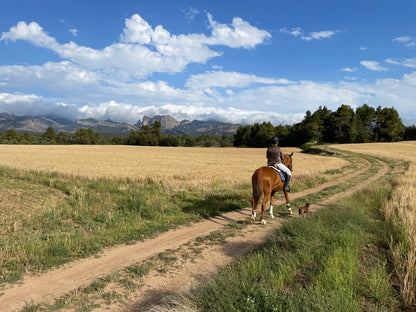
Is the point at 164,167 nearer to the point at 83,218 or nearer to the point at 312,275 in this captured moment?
the point at 83,218

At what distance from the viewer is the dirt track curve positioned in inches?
184

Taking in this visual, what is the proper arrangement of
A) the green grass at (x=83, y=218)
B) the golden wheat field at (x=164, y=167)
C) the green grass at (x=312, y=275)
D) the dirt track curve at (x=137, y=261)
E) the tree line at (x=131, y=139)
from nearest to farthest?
the green grass at (x=312, y=275)
the dirt track curve at (x=137, y=261)
the green grass at (x=83, y=218)
the golden wheat field at (x=164, y=167)
the tree line at (x=131, y=139)

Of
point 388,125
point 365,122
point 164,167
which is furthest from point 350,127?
point 164,167

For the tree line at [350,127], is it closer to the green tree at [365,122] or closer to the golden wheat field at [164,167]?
the green tree at [365,122]

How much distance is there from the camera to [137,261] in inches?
242

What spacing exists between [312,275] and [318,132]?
93.6 m

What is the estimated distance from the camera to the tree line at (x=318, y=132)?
87.4m

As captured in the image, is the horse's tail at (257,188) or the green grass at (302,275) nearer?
the green grass at (302,275)

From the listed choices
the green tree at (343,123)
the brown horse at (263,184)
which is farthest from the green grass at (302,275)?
the green tree at (343,123)

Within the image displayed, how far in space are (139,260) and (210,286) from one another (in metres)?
2.93

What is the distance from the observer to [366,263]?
502 cm

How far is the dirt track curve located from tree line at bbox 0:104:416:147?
82.5m

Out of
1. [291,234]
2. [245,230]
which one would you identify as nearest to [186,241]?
[245,230]

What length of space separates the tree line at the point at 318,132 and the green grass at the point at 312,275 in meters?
82.5
